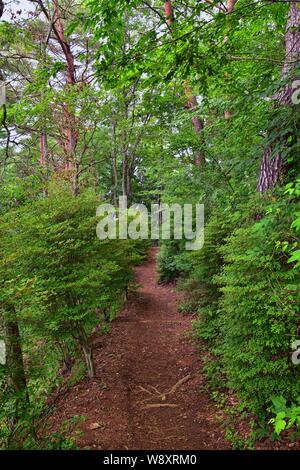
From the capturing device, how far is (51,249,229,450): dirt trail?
3.81m

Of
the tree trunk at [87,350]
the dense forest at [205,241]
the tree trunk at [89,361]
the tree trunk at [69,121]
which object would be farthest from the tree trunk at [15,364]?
the tree trunk at [69,121]

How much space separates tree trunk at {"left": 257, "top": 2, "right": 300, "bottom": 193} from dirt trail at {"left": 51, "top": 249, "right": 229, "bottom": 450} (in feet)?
10.7

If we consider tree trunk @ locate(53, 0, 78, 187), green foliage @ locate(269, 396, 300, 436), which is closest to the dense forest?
green foliage @ locate(269, 396, 300, 436)

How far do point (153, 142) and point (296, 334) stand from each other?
896 cm

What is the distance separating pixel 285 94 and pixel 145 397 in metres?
4.78

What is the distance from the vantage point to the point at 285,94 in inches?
157

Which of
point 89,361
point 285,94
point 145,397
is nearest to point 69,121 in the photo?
point 285,94

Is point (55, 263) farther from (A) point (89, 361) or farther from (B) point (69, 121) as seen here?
(B) point (69, 121)

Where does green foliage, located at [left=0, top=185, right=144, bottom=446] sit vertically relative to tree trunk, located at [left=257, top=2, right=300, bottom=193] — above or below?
below

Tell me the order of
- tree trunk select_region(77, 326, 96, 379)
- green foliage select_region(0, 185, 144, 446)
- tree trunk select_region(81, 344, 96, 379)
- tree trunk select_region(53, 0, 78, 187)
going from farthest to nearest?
1. tree trunk select_region(53, 0, 78, 187)
2. tree trunk select_region(81, 344, 96, 379)
3. tree trunk select_region(77, 326, 96, 379)
4. green foliage select_region(0, 185, 144, 446)

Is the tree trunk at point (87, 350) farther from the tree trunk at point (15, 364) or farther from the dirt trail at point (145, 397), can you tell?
the tree trunk at point (15, 364)

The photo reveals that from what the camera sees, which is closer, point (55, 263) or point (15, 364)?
point (15, 364)

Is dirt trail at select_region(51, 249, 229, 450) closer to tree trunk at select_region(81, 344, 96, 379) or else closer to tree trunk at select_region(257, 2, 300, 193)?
tree trunk at select_region(81, 344, 96, 379)

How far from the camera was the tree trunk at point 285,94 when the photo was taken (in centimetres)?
394
